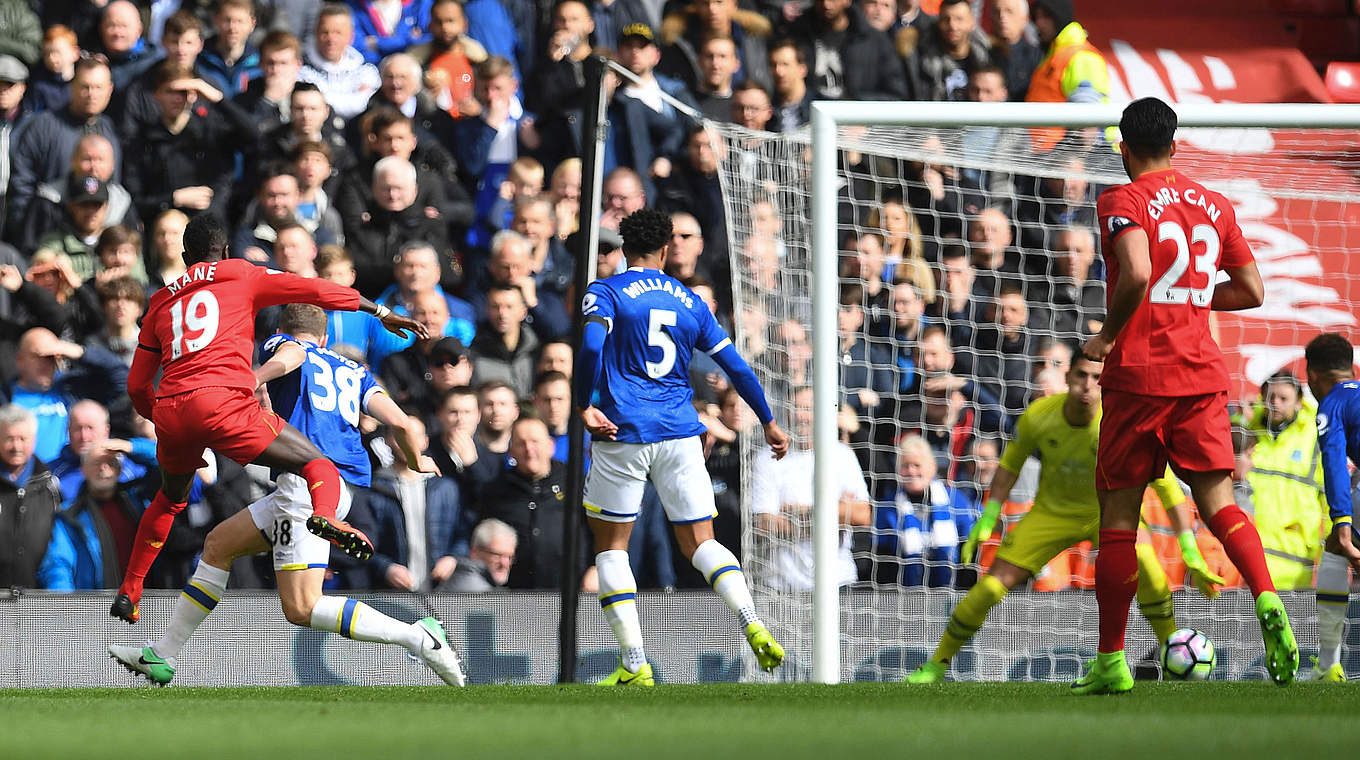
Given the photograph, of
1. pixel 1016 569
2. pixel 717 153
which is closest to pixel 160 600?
pixel 717 153

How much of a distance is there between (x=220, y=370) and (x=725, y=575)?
7.10 ft

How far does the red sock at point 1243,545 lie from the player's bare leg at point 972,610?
1.92 meters

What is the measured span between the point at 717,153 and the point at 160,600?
348cm

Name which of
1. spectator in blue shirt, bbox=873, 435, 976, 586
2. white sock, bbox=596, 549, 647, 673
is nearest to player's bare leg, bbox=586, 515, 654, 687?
white sock, bbox=596, 549, 647, 673

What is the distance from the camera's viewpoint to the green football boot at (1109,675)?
5.31 meters

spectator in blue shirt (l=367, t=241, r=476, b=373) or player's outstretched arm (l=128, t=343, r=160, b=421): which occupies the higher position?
spectator in blue shirt (l=367, t=241, r=476, b=373)

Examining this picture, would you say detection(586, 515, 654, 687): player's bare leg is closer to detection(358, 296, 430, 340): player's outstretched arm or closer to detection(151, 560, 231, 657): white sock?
detection(358, 296, 430, 340): player's outstretched arm

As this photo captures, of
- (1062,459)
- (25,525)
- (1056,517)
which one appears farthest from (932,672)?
(25,525)

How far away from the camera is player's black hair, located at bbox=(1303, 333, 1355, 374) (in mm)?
7477

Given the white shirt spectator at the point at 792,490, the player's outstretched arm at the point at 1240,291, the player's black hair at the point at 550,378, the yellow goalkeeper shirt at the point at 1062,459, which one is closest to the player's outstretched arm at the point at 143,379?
the player's black hair at the point at 550,378

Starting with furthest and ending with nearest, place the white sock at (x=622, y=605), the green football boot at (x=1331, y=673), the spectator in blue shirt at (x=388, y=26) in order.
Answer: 1. the spectator in blue shirt at (x=388, y=26)
2. the green football boot at (x=1331, y=673)
3. the white sock at (x=622, y=605)

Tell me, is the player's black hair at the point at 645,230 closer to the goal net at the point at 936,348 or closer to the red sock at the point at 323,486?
the goal net at the point at 936,348

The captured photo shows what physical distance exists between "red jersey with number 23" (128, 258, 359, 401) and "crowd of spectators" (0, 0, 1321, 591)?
6.45ft

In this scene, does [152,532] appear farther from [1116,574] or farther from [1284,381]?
[1284,381]
